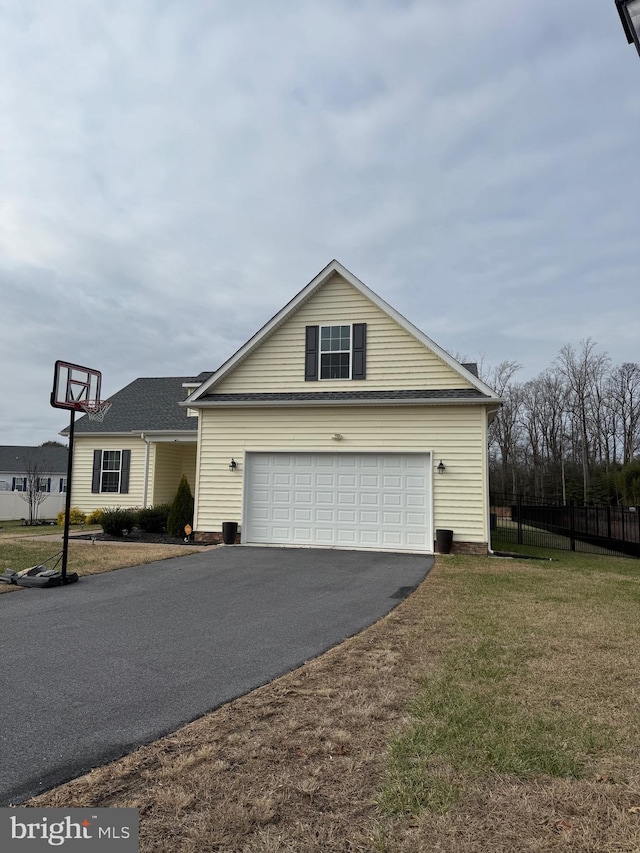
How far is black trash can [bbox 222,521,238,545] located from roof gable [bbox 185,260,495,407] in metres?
3.48

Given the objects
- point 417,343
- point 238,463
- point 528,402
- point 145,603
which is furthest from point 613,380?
point 145,603

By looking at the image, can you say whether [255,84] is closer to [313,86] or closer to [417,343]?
[313,86]

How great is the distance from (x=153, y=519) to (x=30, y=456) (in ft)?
99.7

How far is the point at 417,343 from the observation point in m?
14.1

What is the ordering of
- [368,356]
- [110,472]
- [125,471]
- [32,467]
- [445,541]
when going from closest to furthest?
[445,541]
[368,356]
[125,471]
[110,472]
[32,467]

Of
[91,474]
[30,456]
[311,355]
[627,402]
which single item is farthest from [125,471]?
[627,402]

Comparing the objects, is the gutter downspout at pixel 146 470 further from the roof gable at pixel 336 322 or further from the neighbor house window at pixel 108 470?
the roof gable at pixel 336 322

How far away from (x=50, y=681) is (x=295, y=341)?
11.3 m

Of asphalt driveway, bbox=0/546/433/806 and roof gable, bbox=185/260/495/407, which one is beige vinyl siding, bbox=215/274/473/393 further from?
asphalt driveway, bbox=0/546/433/806

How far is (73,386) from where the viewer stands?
936 centimetres

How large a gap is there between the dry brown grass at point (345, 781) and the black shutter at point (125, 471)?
701 inches

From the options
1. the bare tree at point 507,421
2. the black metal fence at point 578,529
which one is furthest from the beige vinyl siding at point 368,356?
the bare tree at point 507,421

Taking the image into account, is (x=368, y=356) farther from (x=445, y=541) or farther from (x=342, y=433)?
(x=445, y=541)

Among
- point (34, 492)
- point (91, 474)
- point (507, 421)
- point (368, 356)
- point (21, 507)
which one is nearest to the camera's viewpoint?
point (368, 356)
